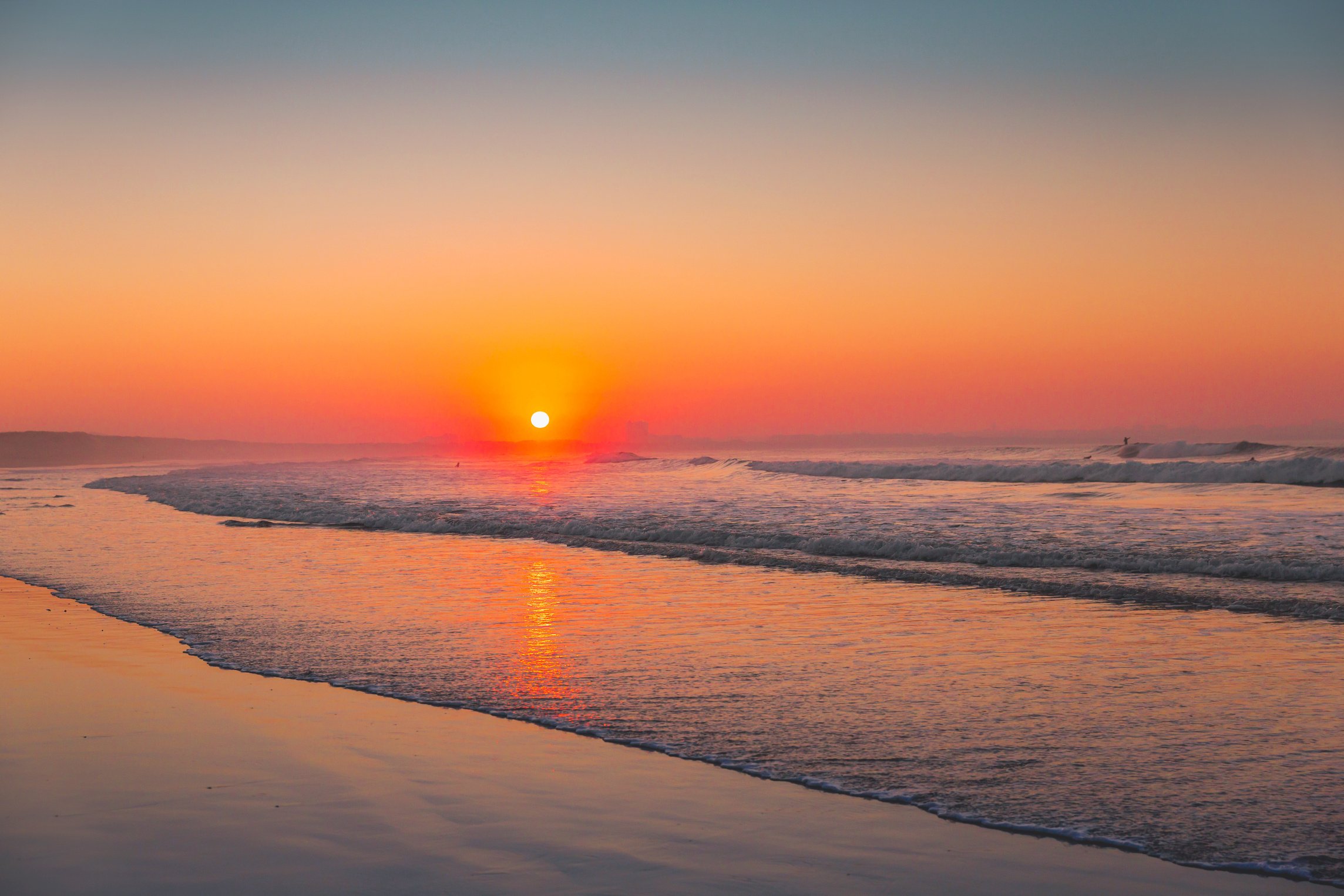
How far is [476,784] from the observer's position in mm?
5234

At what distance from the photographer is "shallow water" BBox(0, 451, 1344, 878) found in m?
5.19

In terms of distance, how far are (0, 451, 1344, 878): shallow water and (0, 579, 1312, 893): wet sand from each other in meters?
0.37

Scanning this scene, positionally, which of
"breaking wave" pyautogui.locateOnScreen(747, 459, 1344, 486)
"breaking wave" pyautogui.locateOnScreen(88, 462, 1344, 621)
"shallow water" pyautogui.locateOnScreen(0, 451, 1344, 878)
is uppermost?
"breaking wave" pyautogui.locateOnScreen(747, 459, 1344, 486)

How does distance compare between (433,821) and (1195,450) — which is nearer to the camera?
(433,821)

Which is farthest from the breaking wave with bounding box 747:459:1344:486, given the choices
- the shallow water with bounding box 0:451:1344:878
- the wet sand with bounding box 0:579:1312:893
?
the wet sand with bounding box 0:579:1312:893

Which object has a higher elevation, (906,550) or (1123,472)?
(1123,472)

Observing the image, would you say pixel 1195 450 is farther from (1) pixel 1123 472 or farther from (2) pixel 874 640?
(2) pixel 874 640

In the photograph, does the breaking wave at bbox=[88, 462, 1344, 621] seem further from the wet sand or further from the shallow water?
the wet sand

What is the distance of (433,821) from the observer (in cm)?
468

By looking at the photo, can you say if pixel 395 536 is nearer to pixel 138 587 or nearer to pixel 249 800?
pixel 138 587

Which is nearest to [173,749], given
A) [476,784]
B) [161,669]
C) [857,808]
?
[476,784]

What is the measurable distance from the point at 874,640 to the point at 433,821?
5.25 metres

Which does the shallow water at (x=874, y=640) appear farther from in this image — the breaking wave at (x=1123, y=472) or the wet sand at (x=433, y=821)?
the breaking wave at (x=1123, y=472)

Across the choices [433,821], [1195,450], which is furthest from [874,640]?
[1195,450]
